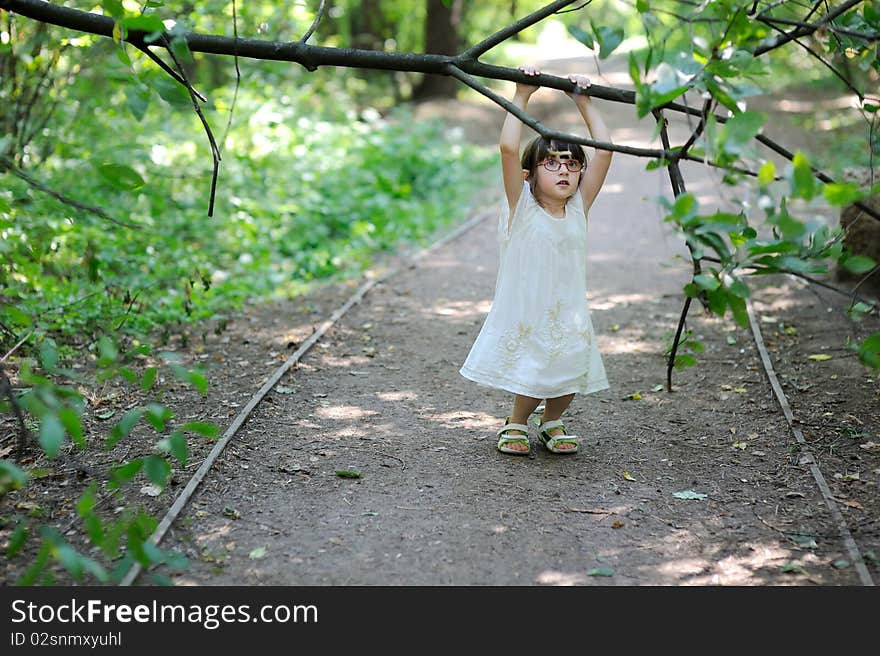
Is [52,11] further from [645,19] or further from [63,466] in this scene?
[645,19]

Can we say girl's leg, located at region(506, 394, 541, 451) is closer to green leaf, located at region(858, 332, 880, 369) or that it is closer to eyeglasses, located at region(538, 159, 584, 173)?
eyeglasses, located at region(538, 159, 584, 173)

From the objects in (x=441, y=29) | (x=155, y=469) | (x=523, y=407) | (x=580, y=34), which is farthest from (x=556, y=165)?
(x=441, y=29)

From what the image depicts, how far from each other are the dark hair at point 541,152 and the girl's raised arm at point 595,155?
70mm

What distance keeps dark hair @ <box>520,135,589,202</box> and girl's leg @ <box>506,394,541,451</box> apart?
1.11 m

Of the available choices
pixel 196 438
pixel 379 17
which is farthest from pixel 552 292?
pixel 379 17

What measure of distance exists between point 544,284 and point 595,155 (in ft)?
2.43

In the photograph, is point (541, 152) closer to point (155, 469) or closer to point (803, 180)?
point (803, 180)

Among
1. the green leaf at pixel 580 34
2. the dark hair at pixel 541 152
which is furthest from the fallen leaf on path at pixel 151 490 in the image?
the green leaf at pixel 580 34

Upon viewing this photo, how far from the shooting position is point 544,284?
4836 millimetres

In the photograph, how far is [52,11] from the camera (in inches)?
179

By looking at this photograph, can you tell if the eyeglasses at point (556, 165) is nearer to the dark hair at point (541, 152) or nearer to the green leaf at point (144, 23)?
the dark hair at point (541, 152)

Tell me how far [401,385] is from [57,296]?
293cm

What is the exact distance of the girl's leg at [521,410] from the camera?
4.99m

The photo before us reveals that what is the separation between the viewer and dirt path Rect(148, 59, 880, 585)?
12.8 ft
